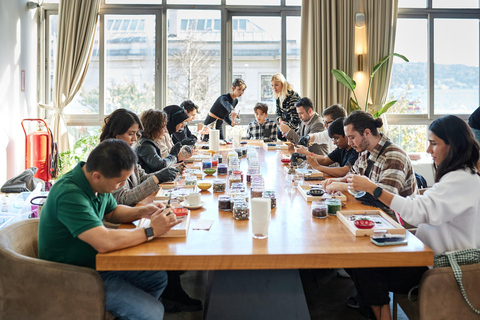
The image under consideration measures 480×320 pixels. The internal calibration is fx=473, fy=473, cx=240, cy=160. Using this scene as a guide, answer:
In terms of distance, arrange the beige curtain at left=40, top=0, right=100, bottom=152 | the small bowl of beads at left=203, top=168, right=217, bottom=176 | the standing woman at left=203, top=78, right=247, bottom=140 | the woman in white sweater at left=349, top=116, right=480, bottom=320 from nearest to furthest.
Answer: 1. the woman in white sweater at left=349, top=116, right=480, bottom=320
2. the small bowl of beads at left=203, top=168, right=217, bottom=176
3. the standing woman at left=203, top=78, right=247, bottom=140
4. the beige curtain at left=40, top=0, right=100, bottom=152

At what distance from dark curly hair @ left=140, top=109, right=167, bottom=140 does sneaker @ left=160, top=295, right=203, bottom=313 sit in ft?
4.28

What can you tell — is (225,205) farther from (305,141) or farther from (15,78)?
(15,78)

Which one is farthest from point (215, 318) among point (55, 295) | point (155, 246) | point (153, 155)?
point (153, 155)

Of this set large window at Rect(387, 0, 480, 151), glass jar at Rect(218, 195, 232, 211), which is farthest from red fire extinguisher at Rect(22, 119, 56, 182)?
large window at Rect(387, 0, 480, 151)

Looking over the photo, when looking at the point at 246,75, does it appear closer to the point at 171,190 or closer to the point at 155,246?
the point at 171,190

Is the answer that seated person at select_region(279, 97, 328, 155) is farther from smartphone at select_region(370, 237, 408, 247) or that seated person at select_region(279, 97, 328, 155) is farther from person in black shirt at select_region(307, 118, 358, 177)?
smartphone at select_region(370, 237, 408, 247)

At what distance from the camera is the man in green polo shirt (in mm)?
1739

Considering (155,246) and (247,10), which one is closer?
(155,246)

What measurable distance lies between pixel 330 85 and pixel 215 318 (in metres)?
5.33

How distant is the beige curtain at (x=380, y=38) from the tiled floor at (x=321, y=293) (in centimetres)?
421

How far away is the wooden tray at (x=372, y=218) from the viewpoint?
74.7 inches

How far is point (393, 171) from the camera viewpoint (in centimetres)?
255

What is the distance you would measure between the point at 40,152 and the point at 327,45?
417cm

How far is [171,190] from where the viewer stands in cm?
276
